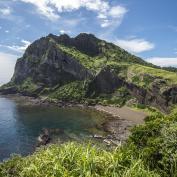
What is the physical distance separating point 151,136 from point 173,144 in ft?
50.6

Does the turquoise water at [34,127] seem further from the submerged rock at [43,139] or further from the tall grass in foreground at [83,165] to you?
the tall grass in foreground at [83,165]

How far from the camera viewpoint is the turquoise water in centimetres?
11854

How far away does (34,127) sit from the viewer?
156875 mm

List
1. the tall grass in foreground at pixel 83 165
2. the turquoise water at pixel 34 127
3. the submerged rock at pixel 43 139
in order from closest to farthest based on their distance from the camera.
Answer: the tall grass in foreground at pixel 83 165 < the turquoise water at pixel 34 127 < the submerged rock at pixel 43 139

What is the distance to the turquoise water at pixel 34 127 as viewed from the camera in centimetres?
11854

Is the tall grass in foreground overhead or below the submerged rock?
overhead

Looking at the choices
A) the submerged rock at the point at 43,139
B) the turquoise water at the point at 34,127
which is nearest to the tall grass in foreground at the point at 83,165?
the turquoise water at the point at 34,127

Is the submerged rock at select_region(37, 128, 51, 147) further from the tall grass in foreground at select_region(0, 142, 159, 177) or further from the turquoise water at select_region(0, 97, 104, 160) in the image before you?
the tall grass in foreground at select_region(0, 142, 159, 177)

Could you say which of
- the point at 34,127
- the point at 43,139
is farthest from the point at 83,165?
the point at 34,127

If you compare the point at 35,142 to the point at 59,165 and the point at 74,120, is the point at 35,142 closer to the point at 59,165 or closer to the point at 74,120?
the point at 74,120

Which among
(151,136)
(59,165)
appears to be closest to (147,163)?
(151,136)

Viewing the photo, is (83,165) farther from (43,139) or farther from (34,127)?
(34,127)

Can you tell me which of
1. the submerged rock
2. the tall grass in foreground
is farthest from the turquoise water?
the tall grass in foreground

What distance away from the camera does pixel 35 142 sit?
125 metres
